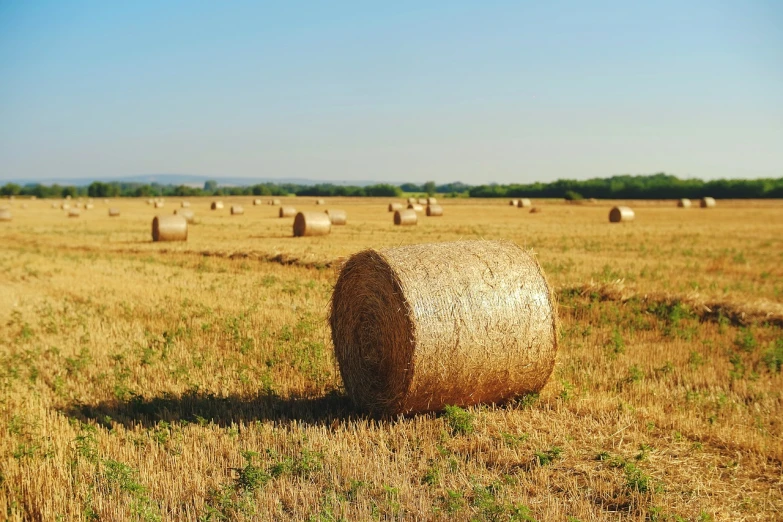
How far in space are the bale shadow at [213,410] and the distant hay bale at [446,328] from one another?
42cm

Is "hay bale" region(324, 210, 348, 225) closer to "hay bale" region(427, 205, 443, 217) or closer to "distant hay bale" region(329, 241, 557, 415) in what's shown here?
"hay bale" region(427, 205, 443, 217)

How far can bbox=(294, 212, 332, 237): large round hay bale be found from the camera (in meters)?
28.9

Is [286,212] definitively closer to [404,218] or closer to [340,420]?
[404,218]

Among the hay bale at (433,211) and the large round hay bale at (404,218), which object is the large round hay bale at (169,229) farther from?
the hay bale at (433,211)

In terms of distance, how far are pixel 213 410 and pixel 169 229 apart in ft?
71.3

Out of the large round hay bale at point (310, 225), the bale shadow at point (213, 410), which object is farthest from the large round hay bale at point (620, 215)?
the bale shadow at point (213, 410)

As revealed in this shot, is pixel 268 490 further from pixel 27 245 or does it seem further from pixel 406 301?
pixel 27 245

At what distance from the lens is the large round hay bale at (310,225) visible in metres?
28.9

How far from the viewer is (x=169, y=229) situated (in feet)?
91.9

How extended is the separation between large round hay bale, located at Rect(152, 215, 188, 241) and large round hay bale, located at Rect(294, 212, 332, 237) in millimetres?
4355

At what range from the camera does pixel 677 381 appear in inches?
342

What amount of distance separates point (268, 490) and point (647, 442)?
336 cm

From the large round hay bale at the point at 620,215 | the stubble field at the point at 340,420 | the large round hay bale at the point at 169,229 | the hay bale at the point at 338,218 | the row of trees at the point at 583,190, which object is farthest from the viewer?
the row of trees at the point at 583,190

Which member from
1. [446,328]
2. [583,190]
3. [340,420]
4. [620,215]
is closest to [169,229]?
[340,420]
